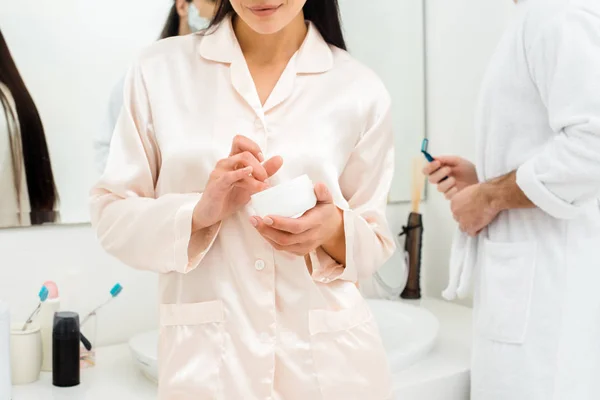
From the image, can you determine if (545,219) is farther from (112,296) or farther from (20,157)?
(20,157)

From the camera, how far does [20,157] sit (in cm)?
139

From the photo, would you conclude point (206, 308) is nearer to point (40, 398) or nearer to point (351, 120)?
point (351, 120)

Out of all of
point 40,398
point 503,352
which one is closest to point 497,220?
point 503,352

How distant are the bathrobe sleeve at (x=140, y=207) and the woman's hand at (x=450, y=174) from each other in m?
0.75

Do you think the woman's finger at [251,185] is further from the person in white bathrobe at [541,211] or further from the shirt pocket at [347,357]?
the person in white bathrobe at [541,211]

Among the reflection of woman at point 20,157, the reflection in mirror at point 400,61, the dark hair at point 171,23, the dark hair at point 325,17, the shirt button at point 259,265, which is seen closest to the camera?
the shirt button at point 259,265

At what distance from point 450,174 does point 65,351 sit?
2.99 feet

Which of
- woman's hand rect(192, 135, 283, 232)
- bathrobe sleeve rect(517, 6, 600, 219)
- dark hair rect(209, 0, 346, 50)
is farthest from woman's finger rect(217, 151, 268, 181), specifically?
bathrobe sleeve rect(517, 6, 600, 219)

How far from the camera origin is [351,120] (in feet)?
3.02

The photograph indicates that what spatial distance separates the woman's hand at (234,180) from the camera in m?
0.76

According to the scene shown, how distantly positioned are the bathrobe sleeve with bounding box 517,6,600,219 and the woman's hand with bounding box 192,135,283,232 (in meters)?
0.59

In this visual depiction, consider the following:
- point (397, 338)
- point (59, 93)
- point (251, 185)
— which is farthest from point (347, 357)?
point (59, 93)

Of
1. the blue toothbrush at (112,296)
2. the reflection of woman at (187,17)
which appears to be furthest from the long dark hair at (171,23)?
the blue toothbrush at (112,296)

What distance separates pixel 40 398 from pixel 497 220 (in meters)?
0.96
